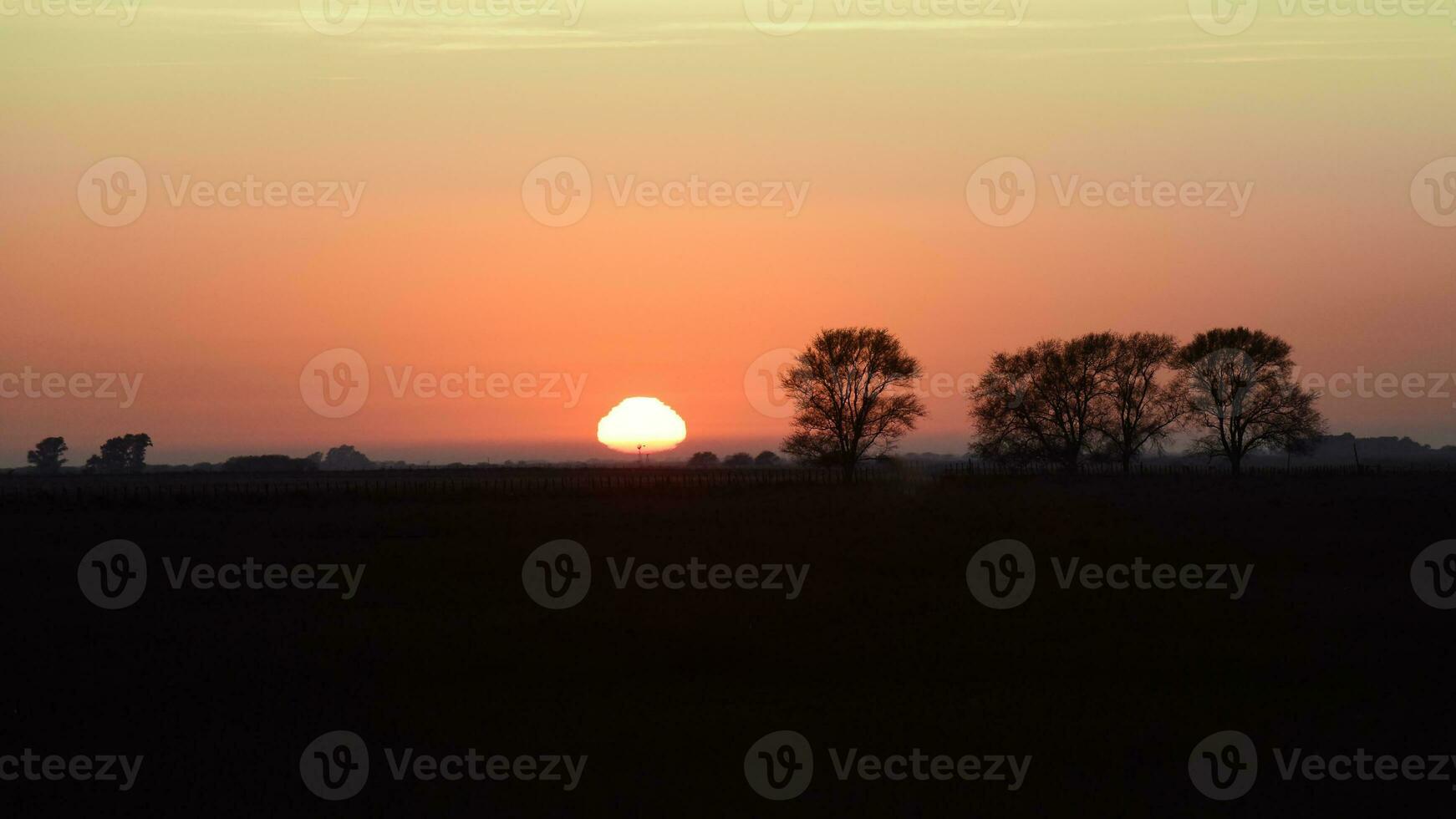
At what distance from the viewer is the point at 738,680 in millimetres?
17266

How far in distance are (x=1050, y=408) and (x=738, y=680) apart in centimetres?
8289

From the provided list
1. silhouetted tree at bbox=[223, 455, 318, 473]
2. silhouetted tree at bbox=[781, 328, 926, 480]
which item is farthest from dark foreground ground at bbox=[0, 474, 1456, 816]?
silhouetted tree at bbox=[223, 455, 318, 473]

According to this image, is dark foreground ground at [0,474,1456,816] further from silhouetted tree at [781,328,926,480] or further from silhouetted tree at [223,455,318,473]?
silhouetted tree at [223,455,318,473]

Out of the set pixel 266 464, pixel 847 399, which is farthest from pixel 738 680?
pixel 266 464

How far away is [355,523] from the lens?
45594mm

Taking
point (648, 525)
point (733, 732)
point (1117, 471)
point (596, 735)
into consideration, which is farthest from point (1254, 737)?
point (1117, 471)

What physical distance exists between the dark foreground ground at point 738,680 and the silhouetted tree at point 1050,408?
6244cm

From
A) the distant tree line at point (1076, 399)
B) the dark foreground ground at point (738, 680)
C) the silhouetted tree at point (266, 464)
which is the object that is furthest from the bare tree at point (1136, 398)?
the silhouetted tree at point (266, 464)

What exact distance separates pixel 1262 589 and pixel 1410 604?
2.86 m

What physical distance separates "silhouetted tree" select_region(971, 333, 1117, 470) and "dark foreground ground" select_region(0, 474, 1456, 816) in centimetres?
6244

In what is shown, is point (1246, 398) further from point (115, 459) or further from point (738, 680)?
point (115, 459)

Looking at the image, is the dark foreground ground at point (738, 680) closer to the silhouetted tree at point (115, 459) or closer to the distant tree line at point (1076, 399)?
the distant tree line at point (1076, 399)

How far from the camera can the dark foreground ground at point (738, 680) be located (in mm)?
12820

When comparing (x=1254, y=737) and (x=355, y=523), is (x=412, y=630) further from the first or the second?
(x=355, y=523)
